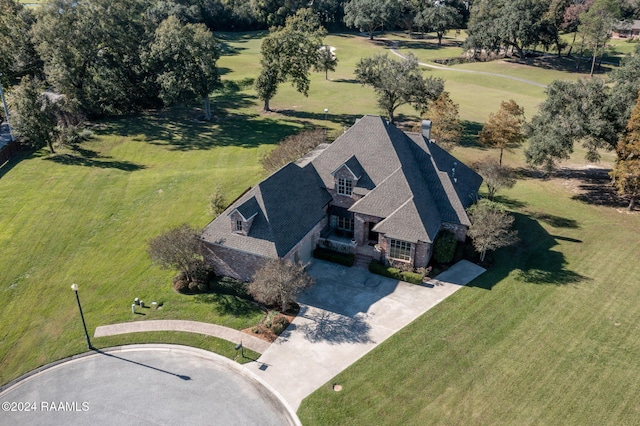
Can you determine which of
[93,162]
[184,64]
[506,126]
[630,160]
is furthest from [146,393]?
[184,64]

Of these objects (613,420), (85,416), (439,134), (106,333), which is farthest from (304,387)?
(439,134)

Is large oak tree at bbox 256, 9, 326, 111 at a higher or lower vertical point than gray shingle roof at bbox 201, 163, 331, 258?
higher

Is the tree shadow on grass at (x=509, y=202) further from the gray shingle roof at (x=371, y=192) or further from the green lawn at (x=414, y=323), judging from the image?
the gray shingle roof at (x=371, y=192)

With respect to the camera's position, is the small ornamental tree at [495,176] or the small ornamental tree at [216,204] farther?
the small ornamental tree at [495,176]

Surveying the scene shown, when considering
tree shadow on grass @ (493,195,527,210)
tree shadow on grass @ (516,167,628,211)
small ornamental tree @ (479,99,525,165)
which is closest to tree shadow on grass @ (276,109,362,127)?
small ornamental tree @ (479,99,525,165)

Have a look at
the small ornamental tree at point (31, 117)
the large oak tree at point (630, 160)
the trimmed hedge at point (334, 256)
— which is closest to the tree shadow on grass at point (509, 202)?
the large oak tree at point (630, 160)

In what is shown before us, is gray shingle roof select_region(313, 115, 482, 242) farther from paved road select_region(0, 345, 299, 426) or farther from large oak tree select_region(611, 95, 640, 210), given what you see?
paved road select_region(0, 345, 299, 426)
